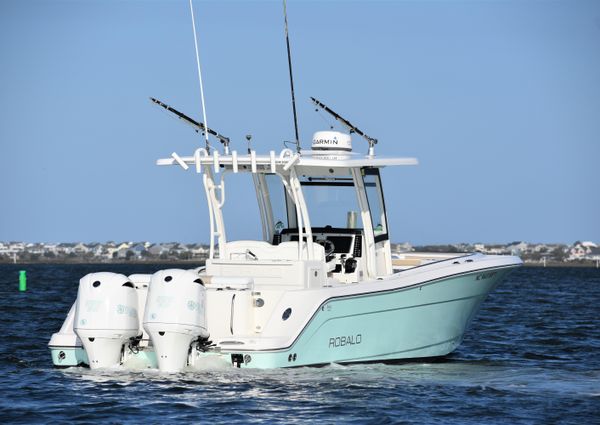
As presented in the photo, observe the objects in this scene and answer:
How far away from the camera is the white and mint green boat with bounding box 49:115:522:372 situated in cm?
1434

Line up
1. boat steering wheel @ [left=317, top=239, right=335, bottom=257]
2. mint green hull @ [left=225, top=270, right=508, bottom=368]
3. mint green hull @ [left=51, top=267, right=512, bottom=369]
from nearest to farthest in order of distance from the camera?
1. mint green hull @ [left=51, top=267, right=512, bottom=369]
2. mint green hull @ [left=225, top=270, right=508, bottom=368]
3. boat steering wheel @ [left=317, top=239, right=335, bottom=257]

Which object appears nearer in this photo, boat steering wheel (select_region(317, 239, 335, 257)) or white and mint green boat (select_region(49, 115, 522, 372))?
white and mint green boat (select_region(49, 115, 522, 372))

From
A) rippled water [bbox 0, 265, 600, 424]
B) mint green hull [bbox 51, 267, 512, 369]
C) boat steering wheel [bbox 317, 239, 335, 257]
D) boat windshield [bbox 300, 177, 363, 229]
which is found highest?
boat windshield [bbox 300, 177, 363, 229]

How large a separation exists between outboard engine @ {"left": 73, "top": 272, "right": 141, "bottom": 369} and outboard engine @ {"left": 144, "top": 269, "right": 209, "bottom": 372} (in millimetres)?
429

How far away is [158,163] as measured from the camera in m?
16.3

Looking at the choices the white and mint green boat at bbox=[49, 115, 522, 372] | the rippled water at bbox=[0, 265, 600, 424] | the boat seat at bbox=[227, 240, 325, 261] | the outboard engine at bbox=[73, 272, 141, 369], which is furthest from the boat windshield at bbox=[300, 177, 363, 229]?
the outboard engine at bbox=[73, 272, 141, 369]

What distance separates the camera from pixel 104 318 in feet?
47.0

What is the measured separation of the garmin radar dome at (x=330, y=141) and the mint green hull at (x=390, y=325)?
238 cm

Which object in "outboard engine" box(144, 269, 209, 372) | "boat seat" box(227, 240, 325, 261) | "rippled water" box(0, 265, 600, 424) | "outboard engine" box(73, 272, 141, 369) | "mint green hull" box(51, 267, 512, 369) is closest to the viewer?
"rippled water" box(0, 265, 600, 424)

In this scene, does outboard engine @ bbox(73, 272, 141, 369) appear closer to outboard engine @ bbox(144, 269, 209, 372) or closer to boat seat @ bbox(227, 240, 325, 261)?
outboard engine @ bbox(144, 269, 209, 372)

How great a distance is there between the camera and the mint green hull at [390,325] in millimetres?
14909

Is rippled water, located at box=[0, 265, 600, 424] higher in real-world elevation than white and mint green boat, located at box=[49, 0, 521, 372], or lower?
lower

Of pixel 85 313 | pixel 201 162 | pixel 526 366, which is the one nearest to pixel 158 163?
pixel 201 162

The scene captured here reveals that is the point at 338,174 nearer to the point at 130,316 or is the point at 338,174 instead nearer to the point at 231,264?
the point at 231,264
